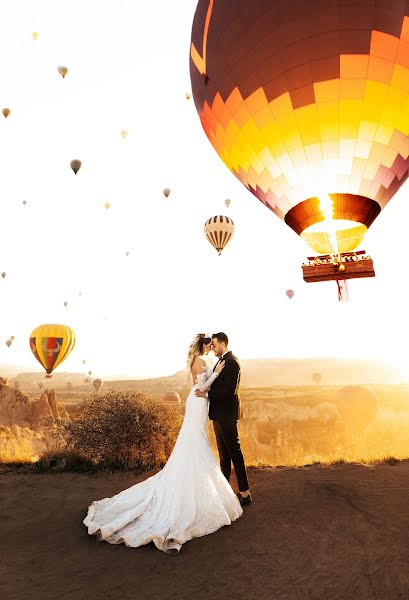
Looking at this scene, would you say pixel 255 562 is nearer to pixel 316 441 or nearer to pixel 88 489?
pixel 88 489

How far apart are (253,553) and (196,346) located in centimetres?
277

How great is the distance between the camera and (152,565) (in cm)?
436

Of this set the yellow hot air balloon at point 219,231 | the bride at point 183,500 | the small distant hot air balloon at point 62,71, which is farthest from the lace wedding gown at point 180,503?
the small distant hot air balloon at point 62,71

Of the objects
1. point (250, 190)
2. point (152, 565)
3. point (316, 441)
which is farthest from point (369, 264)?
point (316, 441)

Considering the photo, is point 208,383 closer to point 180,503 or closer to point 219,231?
point 180,503

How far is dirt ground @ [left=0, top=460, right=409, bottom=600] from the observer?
391 cm

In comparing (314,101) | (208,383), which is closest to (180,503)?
(208,383)

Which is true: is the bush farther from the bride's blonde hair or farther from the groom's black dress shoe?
the bride's blonde hair

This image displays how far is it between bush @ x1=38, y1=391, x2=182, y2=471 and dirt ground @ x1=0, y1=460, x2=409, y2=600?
167 cm

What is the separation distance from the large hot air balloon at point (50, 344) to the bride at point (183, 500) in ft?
109

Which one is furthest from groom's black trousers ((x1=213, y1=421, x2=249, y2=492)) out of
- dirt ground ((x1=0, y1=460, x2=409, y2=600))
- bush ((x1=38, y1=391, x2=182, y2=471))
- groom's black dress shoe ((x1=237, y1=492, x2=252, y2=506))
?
bush ((x1=38, y1=391, x2=182, y2=471))

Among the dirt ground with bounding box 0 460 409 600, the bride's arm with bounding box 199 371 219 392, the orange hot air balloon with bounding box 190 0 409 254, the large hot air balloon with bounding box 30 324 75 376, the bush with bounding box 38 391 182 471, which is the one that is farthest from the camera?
the large hot air balloon with bounding box 30 324 75 376

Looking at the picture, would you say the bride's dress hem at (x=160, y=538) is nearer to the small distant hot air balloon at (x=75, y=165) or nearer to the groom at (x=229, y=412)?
the groom at (x=229, y=412)

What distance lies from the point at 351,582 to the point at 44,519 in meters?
4.22
